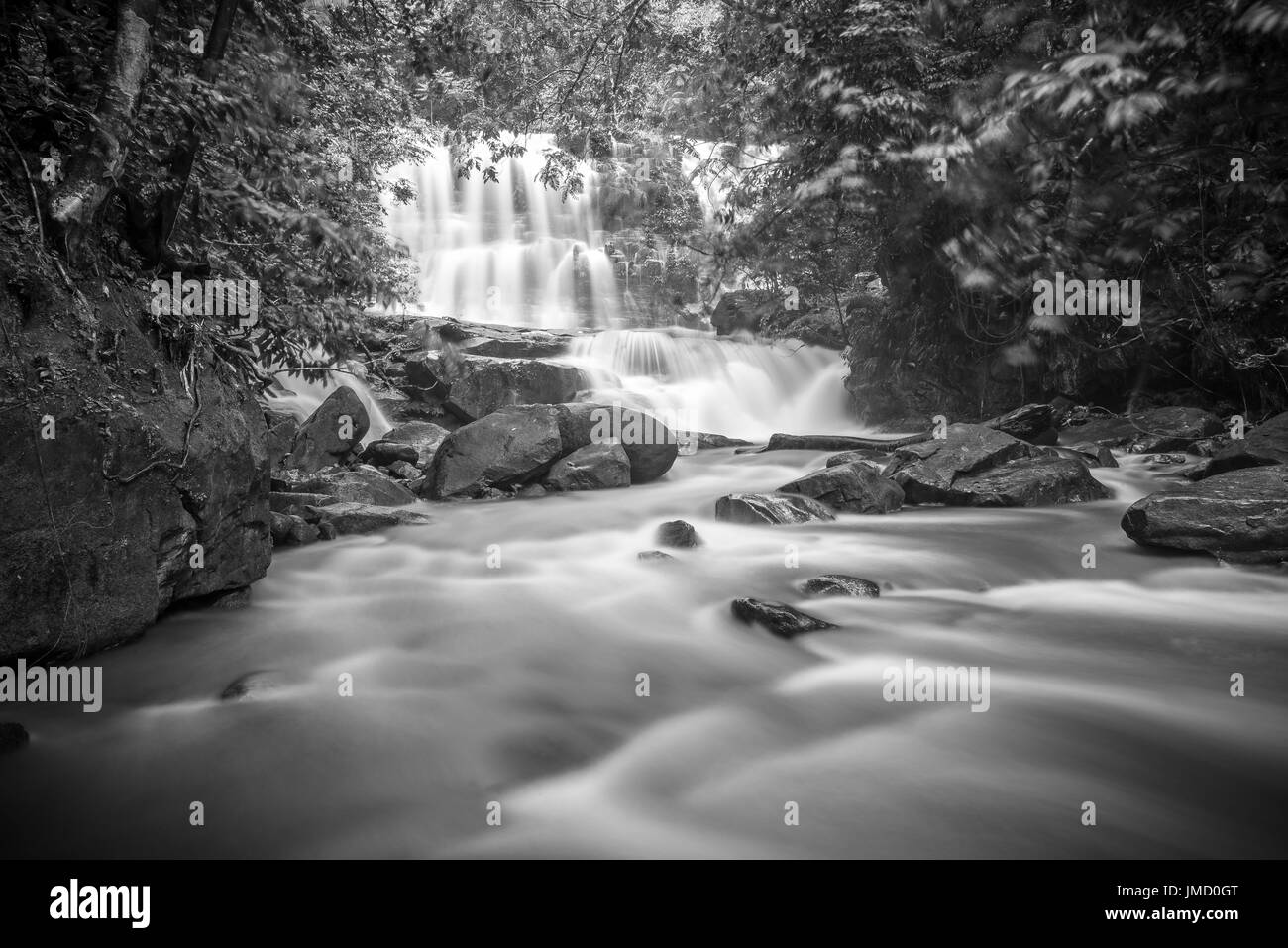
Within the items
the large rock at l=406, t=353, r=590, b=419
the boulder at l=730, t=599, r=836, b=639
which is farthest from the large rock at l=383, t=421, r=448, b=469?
the boulder at l=730, t=599, r=836, b=639

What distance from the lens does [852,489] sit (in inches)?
314

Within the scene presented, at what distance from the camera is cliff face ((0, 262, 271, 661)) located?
3.35 metres

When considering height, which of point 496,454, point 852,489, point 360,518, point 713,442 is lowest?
point 360,518

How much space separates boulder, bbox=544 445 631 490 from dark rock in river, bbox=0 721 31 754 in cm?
653

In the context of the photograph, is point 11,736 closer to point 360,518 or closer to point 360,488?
point 360,518

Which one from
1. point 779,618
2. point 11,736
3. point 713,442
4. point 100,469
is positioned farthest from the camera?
point 713,442

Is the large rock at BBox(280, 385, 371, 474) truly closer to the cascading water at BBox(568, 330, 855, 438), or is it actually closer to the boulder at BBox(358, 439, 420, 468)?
the boulder at BBox(358, 439, 420, 468)

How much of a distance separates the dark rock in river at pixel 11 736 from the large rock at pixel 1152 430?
12.1 metres

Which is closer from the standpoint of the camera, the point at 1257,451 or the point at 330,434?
the point at 1257,451

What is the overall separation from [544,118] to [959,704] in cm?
904

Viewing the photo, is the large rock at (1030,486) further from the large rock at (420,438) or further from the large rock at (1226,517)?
the large rock at (420,438)

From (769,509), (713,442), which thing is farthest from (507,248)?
(769,509)

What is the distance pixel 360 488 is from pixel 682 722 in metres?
6.13
